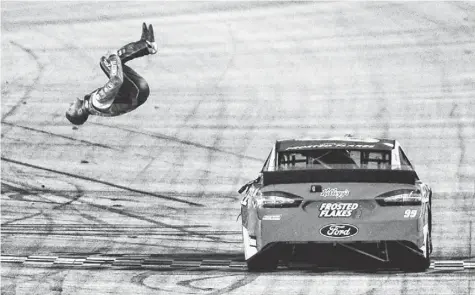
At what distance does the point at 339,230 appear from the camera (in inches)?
387

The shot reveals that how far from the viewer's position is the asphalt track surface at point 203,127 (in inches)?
689

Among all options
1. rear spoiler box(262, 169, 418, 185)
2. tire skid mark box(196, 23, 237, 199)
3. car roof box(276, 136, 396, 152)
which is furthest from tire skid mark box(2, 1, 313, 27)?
rear spoiler box(262, 169, 418, 185)

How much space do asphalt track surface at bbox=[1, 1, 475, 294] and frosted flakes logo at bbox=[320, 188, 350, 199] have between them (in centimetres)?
555

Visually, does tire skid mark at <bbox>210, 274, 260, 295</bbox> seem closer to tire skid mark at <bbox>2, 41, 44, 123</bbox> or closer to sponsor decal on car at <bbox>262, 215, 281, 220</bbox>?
sponsor decal on car at <bbox>262, 215, 281, 220</bbox>

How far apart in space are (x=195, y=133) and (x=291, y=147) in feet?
53.3

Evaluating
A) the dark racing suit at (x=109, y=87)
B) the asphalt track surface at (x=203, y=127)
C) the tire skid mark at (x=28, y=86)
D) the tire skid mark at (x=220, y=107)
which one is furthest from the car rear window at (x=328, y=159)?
the tire skid mark at (x=28, y=86)

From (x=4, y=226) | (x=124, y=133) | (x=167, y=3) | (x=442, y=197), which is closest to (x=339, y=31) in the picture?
(x=167, y=3)

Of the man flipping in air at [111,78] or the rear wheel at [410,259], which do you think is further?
the man flipping in air at [111,78]

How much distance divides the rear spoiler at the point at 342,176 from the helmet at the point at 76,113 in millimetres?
5742

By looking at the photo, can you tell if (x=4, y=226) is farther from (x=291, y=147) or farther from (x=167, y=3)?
(x=167, y=3)

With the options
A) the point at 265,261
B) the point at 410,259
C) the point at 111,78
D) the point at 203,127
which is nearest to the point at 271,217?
the point at 265,261

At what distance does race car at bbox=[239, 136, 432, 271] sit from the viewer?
388 inches

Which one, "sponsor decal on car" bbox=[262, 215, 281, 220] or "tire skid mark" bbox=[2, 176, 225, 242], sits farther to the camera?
"tire skid mark" bbox=[2, 176, 225, 242]

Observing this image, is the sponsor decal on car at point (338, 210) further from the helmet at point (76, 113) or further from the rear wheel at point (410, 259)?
the helmet at point (76, 113)
